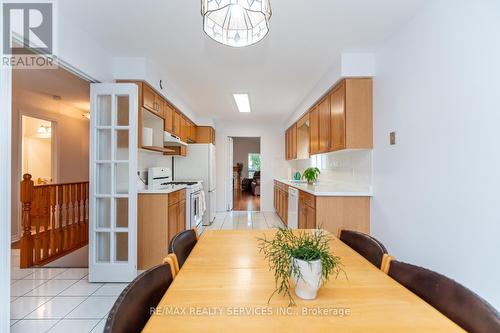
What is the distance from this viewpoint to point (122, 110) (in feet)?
9.27

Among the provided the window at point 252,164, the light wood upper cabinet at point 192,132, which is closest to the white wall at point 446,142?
the light wood upper cabinet at point 192,132

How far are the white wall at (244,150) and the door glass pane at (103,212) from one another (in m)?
10.7

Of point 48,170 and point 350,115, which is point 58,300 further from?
point 48,170

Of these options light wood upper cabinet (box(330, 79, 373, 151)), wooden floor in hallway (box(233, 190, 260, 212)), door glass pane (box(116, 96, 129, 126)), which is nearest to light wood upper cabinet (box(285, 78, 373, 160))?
light wood upper cabinet (box(330, 79, 373, 151))

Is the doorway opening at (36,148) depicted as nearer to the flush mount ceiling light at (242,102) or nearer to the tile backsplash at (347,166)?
the flush mount ceiling light at (242,102)

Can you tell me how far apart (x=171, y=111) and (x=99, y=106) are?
1.35m

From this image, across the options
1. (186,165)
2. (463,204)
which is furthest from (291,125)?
(463,204)

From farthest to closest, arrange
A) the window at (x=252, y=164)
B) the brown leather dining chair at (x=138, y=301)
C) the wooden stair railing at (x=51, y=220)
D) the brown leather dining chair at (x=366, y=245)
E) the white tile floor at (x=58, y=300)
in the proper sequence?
the window at (x=252, y=164), the wooden stair railing at (x=51, y=220), the white tile floor at (x=58, y=300), the brown leather dining chair at (x=366, y=245), the brown leather dining chair at (x=138, y=301)

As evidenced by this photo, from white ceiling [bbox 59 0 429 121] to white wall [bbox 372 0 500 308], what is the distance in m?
0.38

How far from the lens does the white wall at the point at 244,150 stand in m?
13.5

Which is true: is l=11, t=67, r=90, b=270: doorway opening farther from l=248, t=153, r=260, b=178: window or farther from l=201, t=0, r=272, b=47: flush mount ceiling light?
l=248, t=153, r=260, b=178: window

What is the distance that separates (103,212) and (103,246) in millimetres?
377

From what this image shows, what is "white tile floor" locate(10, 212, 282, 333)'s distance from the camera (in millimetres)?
2012

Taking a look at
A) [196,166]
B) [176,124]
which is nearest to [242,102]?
[176,124]
